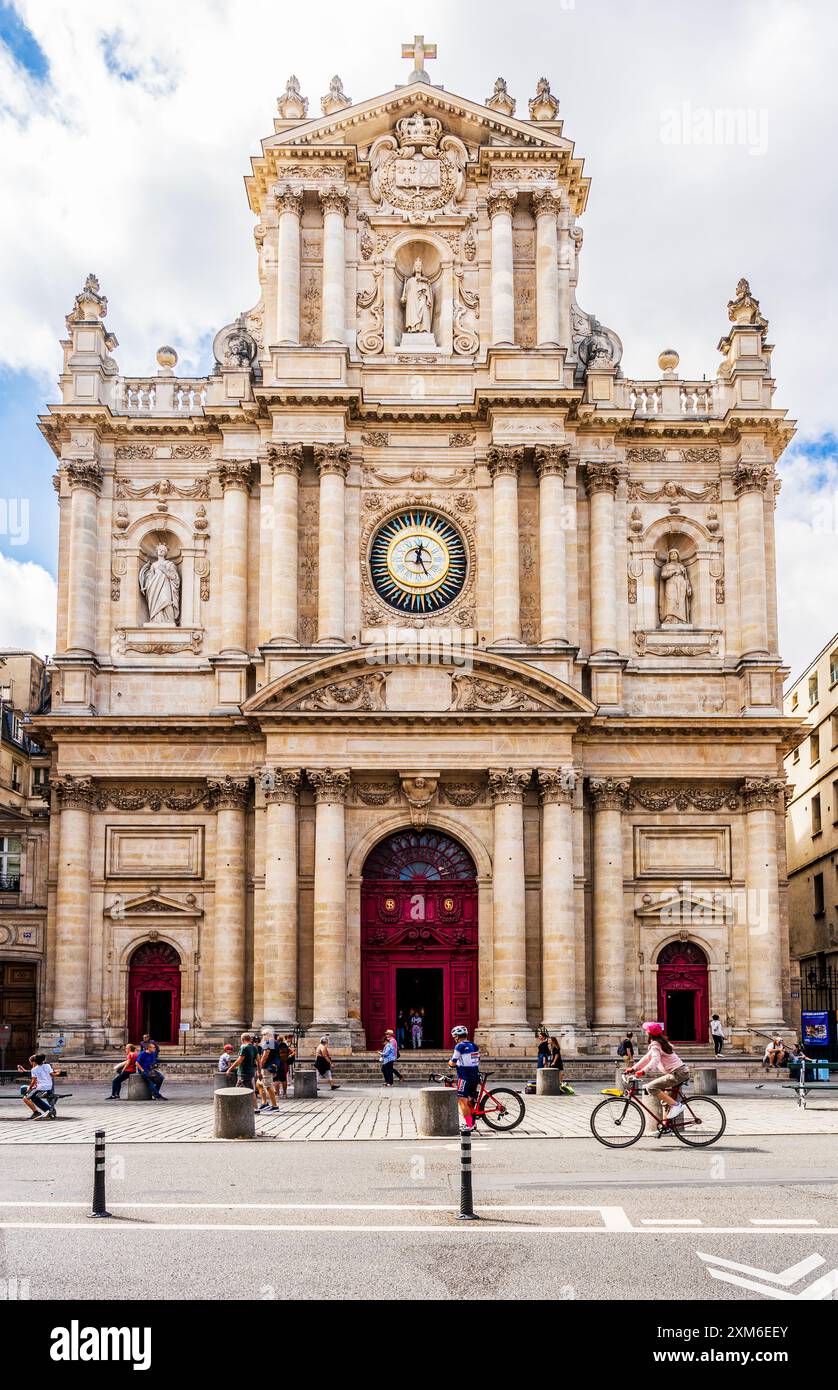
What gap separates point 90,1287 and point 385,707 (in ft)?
102

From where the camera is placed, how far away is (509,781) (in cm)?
4262

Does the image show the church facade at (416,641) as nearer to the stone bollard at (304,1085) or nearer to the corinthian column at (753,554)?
the corinthian column at (753,554)

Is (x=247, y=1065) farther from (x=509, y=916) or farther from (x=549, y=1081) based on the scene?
(x=509, y=916)

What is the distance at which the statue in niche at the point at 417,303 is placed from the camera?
47719 mm

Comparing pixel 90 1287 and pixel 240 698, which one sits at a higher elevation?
pixel 240 698

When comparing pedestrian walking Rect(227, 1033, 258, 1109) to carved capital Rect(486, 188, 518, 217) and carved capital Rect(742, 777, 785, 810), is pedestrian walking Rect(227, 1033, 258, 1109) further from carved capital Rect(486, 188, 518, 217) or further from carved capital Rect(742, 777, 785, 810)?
carved capital Rect(486, 188, 518, 217)

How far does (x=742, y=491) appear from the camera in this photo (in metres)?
46.6

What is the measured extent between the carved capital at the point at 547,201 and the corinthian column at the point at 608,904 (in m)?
18.8

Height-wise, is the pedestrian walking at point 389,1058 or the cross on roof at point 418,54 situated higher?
the cross on roof at point 418,54

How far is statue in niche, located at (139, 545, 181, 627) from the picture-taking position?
152 ft

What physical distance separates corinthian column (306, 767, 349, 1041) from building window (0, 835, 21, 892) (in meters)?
11.6

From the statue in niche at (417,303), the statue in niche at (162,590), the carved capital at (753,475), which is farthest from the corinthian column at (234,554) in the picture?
the carved capital at (753,475)
